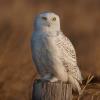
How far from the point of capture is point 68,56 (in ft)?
16.3

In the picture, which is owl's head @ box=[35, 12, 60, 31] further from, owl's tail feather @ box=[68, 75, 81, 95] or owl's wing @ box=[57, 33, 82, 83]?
owl's tail feather @ box=[68, 75, 81, 95]

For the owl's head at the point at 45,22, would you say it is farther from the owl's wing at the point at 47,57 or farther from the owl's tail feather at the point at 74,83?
the owl's tail feather at the point at 74,83

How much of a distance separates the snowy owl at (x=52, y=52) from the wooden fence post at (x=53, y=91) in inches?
13.4

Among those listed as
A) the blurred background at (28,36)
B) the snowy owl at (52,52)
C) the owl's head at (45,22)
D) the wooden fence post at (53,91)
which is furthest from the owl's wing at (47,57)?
the blurred background at (28,36)

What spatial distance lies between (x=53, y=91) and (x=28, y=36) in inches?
177

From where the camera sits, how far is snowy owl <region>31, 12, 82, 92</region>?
479 cm

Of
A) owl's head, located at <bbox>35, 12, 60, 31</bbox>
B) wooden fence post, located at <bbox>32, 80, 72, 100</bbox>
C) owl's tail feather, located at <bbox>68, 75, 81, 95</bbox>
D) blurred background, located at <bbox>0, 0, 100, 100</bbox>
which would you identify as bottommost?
blurred background, located at <bbox>0, 0, 100, 100</bbox>

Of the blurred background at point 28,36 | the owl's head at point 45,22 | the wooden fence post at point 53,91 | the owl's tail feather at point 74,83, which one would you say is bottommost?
the blurred background at point 28,36

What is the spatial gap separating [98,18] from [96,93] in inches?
205

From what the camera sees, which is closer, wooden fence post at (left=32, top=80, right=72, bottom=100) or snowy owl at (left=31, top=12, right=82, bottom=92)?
wooden fence post at (left=32, top=80, right=72, bottom=100)

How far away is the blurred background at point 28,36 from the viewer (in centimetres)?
732

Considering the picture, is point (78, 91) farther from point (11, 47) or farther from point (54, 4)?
point (54, 4)

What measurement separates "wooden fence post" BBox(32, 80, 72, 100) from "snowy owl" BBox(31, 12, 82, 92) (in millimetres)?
341

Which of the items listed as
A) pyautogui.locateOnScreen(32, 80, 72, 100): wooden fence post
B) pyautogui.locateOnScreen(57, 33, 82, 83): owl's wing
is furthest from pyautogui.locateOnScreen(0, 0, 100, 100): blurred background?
pyautogui.locateOnScreen(32, 80, 72, 100): wooden fence post
